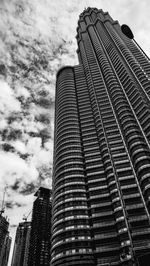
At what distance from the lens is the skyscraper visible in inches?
3339

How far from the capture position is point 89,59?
186000 millimetres

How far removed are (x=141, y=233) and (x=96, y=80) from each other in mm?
107078

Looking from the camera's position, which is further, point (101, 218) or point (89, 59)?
point (89, 59)

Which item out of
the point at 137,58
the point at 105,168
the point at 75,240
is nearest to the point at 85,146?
the point at 105,168

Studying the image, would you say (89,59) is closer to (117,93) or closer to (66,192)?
(117,93)

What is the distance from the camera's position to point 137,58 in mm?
160000

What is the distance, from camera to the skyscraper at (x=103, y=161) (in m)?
84.8

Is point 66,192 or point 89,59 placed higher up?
point 89,59

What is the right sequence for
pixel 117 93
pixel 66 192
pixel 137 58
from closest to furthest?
pixel 66 192 < pixel 117 93 < pixel 137 58

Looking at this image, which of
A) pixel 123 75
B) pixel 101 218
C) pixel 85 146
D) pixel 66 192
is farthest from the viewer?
pixel 123 75

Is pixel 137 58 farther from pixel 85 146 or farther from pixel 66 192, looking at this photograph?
pixel 66 192

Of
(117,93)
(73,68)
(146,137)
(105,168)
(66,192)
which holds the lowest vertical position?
(66,192)

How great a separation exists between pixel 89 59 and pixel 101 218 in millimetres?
130370

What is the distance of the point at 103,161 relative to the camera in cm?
11431
